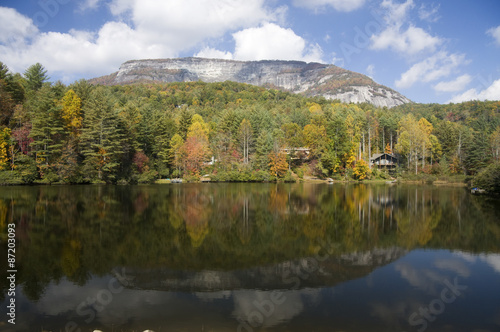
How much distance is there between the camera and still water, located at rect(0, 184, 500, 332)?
6.95m

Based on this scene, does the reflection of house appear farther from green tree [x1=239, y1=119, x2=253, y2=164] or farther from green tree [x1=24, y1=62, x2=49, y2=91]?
green tree [x1=24, y1=62, x2=49, y2=91]

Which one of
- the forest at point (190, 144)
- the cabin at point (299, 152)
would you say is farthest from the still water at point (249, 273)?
the cabin at point (299, 152)

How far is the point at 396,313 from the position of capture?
Result: 24.3ft

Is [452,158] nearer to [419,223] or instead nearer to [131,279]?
[419,223]

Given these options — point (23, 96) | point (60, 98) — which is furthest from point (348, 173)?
point (23, 96)

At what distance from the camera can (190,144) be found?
5628 cm

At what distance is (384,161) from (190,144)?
140 ft

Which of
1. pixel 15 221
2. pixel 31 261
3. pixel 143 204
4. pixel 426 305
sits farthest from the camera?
pixel 143 204

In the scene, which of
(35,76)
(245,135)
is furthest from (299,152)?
(35,76)

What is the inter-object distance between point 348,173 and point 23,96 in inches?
2255

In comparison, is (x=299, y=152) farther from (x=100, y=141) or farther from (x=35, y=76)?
(x=35, y=76)

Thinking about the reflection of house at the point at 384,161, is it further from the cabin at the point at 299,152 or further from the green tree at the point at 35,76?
the green tree at the point at 35,76

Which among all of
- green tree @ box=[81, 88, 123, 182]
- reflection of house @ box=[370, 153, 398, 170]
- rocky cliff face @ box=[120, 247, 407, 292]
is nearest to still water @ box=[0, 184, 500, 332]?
rocky cliff face @ box=[120, 247, 407, 292]

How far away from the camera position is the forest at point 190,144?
4078 cm
